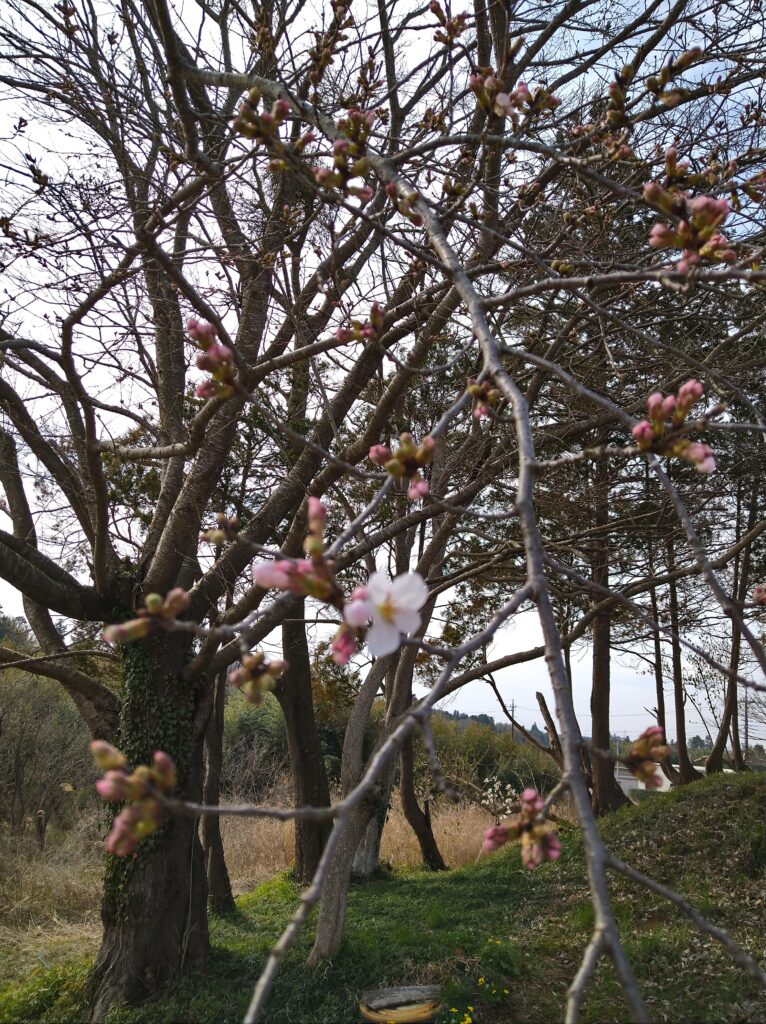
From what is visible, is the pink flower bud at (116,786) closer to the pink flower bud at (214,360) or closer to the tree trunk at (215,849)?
the pink flower bud at (214,360)

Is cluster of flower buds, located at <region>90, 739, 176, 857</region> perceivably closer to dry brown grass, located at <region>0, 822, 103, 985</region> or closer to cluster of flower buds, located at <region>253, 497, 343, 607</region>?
cluster of flower buds, located at <region>253, 497, 343, 607</region>

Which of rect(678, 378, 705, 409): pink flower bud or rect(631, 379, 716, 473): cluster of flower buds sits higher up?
rect(678, 378, 705, 409): pink flower bud

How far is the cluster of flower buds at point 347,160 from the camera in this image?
4.48ft

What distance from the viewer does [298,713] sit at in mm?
6855

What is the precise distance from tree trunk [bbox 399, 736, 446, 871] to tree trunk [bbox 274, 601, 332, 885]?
1.26 m

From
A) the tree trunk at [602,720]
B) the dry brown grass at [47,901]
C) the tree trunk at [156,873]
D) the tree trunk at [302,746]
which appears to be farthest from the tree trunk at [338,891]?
the tree trunk at [602,720]

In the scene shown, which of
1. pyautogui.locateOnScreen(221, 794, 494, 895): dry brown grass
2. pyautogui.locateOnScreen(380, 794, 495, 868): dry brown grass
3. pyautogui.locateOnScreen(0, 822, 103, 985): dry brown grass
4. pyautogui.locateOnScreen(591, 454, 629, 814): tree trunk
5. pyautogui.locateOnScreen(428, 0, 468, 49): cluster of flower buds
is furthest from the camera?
pyautogui.locateOnScreen(380, 794, 495, 868): dry brown grass

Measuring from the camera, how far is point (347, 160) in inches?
57.1

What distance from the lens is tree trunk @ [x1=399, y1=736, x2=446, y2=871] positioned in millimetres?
7820

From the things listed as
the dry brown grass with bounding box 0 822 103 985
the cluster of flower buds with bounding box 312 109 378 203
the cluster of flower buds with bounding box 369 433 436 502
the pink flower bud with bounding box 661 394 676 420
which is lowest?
the dry brown grass with bounding box 0 822 103 985

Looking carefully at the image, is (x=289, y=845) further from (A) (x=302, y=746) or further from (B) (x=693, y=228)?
(B) (x=693, y=228)

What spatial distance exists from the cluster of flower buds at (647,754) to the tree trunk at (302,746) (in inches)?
235

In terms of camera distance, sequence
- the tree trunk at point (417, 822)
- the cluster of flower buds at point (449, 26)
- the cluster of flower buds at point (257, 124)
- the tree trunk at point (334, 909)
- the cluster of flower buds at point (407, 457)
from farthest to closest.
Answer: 1. the tree trunk at point (417, 822)
2. the tree trunk at point (334, 909)
3. the cluster of flower buds at point (449, 26)
4. the cluster of flower buds at point (257, 124)
5. the cluster of flower buds at point (407, 457)

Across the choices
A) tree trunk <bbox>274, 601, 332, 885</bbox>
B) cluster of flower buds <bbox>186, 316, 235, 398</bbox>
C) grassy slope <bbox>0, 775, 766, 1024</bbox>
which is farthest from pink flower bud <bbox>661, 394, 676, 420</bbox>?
tree trunk <bbox>274, 601, 332, 885</bbox>
